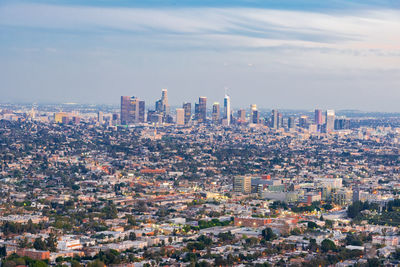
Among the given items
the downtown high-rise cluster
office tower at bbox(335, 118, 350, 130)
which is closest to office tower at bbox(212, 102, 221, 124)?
the downtown high-rise cluster

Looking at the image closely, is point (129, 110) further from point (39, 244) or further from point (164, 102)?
point (39, 244)

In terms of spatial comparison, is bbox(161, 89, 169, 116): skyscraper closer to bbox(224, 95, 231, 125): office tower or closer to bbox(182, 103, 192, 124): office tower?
bbox(182, 103, 192, 124): office tower

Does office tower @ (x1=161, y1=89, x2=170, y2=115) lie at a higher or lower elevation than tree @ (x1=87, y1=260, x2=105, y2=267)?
higher

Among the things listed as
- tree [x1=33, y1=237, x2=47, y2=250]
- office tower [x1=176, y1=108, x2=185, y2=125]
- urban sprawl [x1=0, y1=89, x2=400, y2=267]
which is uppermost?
office tower [x1=176, y1=108, x2=185, y2=125]

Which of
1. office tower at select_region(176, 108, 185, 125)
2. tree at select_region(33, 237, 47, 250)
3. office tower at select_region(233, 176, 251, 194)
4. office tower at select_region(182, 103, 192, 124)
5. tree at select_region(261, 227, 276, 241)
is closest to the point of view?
tree at select_region(33, 237, 47, 250)

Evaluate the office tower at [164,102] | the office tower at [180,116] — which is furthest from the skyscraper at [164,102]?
the office tower at [180,116]

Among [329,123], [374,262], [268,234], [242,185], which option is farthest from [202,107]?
[374,262]

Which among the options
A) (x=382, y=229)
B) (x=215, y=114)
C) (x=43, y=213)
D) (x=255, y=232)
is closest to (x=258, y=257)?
(x=255, y=232)
